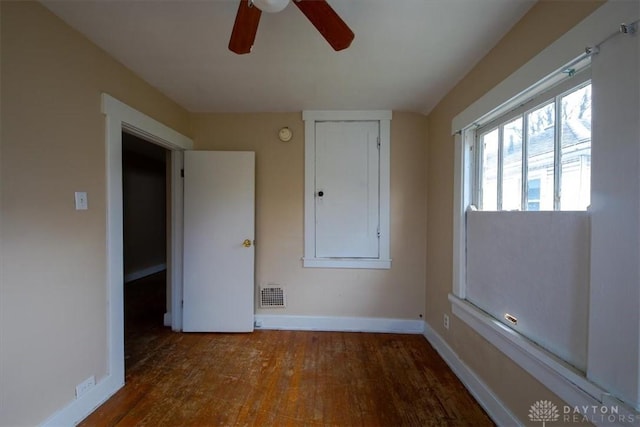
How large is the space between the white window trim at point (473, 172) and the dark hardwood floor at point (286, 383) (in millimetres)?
546

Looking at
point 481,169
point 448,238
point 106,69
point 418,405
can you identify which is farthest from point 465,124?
point 106,69

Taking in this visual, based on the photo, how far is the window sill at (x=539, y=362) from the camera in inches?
39.9

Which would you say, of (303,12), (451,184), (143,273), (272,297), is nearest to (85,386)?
(272,297)

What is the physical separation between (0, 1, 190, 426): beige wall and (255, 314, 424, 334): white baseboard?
1.35m

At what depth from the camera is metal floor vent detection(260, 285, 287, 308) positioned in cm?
270

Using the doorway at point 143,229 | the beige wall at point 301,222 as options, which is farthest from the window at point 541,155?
the doorway at point 143,229

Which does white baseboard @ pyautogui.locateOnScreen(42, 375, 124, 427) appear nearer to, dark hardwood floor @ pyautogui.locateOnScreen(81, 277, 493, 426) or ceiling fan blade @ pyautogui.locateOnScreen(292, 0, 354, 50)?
dark hardwood floor @ pyautogui.locateOnScreen(81, 277, 493, 426)

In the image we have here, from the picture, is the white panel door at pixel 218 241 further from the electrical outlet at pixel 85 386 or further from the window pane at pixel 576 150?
the window pane at pixel 576 150

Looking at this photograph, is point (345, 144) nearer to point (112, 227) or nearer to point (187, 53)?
point (187, 53)

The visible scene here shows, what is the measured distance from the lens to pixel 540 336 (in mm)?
1241

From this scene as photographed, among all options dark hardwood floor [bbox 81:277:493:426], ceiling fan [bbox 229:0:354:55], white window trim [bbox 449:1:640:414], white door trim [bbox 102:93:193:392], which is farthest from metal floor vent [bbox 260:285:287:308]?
ceiling fan [bbox 229:0:354:55]

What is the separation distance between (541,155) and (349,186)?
1560mm

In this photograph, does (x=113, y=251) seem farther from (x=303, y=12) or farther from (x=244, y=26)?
(x=303, y=12)

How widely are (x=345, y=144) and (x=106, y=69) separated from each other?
1902 mm
